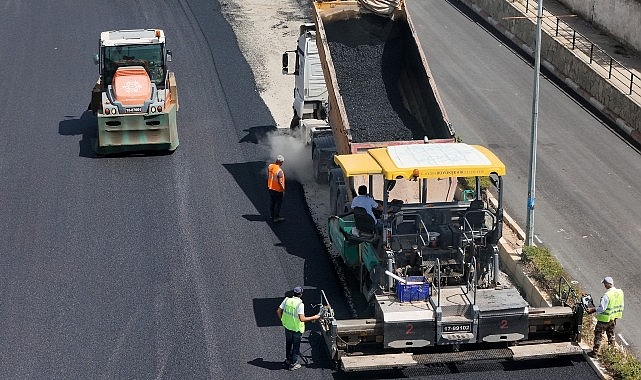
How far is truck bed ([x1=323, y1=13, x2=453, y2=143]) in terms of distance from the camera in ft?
72.3

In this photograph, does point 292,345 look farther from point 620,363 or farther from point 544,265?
point 544,265

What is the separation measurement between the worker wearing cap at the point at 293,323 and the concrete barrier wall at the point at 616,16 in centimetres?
1938

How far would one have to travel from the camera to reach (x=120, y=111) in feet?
83.0

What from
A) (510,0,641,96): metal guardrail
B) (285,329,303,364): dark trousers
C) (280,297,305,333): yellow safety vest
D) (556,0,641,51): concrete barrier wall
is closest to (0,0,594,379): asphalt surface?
(285,329,303,364): dark trousers

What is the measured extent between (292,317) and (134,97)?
35.6 ft

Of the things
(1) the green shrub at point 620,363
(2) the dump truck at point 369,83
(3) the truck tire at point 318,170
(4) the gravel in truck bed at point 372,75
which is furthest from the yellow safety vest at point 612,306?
(3) the truck tire at point 318,170

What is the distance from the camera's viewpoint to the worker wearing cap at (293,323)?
16453 millimetres

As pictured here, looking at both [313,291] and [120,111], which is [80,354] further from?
[120,111]

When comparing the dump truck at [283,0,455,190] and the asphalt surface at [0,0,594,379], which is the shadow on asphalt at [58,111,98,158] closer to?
the asphalt surface at [0,0,594,379]

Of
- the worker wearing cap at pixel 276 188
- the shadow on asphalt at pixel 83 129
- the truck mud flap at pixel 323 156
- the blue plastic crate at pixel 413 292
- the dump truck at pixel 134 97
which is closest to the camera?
the blue plastic crate at pixel 413 292

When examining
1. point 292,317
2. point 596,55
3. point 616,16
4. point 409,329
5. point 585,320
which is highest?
point 616,16

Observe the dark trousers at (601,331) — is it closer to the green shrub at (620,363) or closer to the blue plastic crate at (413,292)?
the green shrub at (620,363)

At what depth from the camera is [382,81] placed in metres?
23.8

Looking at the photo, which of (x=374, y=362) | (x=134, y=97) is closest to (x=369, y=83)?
(x=134, y=97)
